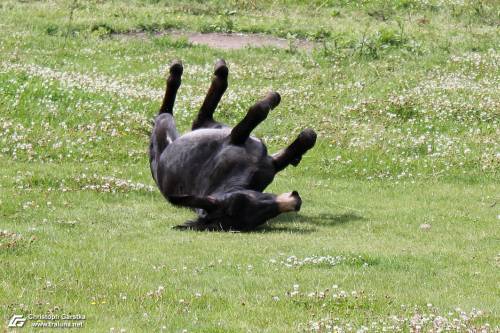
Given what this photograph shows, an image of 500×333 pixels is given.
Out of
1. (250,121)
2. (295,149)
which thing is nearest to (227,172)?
(250,121)

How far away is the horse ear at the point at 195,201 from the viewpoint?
12.9 metres

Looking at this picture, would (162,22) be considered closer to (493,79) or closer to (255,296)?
(493,79)

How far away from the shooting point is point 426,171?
1831 centimetres

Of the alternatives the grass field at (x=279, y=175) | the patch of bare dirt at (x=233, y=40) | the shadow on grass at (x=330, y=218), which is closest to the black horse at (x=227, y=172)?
the grass field at (x=279, y=175)

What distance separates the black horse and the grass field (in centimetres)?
40

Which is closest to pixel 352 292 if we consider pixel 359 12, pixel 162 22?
pixel 162 22

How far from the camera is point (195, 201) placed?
13.0m

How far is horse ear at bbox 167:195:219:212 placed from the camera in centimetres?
1288

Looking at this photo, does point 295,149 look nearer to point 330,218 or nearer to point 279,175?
point 330,218

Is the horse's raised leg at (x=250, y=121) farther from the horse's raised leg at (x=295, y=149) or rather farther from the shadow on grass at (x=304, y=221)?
the shadow on grass at (x=304, y=221)

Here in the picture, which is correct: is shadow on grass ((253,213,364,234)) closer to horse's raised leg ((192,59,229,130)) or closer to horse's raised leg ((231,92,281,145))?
horse's raised leg ((231,92,281,145))

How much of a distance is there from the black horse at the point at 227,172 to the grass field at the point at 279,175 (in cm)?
40

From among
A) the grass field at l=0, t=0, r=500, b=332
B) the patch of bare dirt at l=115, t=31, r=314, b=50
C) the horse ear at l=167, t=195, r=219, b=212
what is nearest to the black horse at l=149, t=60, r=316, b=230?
the horse ear at l=167, t=195, r=219, b=212

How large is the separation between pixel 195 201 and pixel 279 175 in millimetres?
5512
